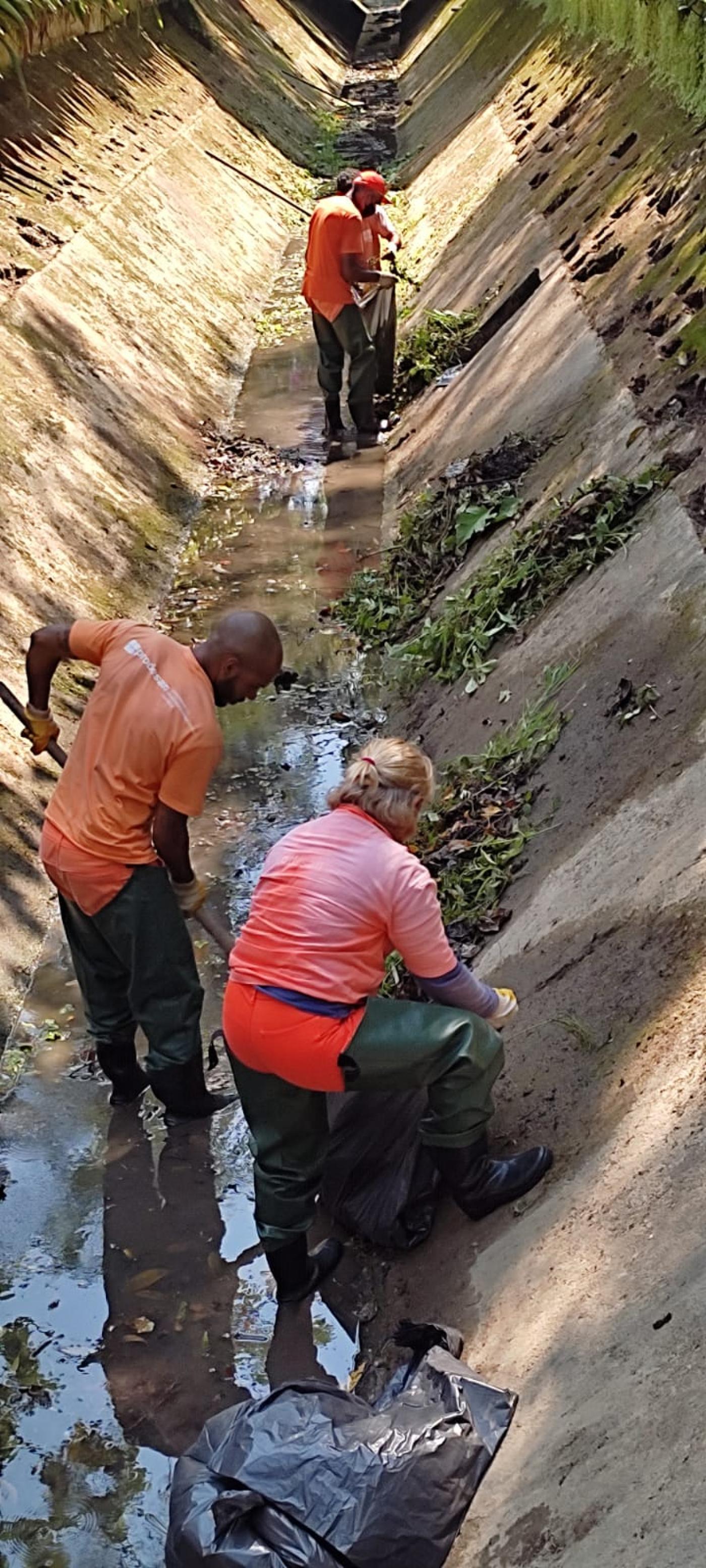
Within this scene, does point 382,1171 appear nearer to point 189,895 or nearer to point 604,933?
point 604,933

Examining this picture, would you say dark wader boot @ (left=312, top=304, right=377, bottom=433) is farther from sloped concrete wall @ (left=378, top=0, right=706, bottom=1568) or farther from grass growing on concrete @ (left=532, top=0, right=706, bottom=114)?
grass growing on concrete @ (left=532, top=0, right=706, bottom=114)

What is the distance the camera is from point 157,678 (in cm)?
477

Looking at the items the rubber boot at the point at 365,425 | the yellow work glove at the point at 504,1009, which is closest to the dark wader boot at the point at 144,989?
the yellow work glove at the point at 504,1009

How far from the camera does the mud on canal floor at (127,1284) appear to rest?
13.6 feet

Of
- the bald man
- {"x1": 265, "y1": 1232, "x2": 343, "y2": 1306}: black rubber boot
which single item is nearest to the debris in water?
the bald man

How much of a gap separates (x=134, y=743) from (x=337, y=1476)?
7.32 feet

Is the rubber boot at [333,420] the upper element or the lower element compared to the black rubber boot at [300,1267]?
lower

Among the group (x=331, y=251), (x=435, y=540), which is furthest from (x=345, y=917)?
(x=331, y=251)

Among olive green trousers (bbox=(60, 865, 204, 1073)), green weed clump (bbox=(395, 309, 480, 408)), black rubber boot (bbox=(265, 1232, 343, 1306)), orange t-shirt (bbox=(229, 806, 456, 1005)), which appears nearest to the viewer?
orange t-shirt (bbox=(229, 806, 456, 1005))

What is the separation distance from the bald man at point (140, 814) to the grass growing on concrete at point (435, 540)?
384 cm

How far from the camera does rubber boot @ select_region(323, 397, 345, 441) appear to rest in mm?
12438

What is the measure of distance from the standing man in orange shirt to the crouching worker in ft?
27.0

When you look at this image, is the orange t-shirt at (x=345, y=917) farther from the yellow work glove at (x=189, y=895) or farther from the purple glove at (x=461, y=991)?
the yellow work glove at (x=189, y=895)

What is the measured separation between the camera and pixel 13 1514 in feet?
13.3
